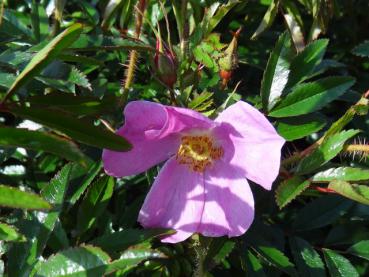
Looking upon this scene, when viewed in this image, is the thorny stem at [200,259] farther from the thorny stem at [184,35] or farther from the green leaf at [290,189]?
the thorny stem at [184,35]

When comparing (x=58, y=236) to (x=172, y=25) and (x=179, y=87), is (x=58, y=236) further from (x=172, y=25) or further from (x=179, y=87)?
(x=172, y=25)

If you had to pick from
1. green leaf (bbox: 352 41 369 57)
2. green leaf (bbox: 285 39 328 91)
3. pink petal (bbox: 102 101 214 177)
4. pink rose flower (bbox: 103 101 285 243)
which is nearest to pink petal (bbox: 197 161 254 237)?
pink rose flower (bbox: 103 101 285 243)

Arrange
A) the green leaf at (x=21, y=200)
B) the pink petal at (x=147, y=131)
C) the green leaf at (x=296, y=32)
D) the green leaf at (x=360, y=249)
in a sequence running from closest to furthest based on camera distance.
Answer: the green leaf at (x=21, y=200), the pink petal at (x=147, y=131), the green leaf at (x=360, y=249), the green leaf at (x=296, y=32)

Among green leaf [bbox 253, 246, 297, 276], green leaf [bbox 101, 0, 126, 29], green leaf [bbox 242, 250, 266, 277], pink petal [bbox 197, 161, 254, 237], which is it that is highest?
green leaf [bbox 101, 0, 126, 29]

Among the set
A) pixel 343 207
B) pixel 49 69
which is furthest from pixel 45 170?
pixel 343 207

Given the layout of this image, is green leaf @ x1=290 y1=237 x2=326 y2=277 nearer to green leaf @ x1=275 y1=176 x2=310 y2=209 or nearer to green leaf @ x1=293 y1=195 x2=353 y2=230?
green leaf @ x1=293 y1=195 x2=353 y2=230

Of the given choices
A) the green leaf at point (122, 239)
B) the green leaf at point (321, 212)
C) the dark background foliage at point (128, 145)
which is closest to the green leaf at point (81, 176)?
the dark background foliage at point (128, 145)

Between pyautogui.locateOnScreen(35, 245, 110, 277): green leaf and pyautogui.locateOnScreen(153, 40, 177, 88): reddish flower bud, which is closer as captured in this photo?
pyautogui.locateOnScreen(35, 245, 110, 277): green leaf
